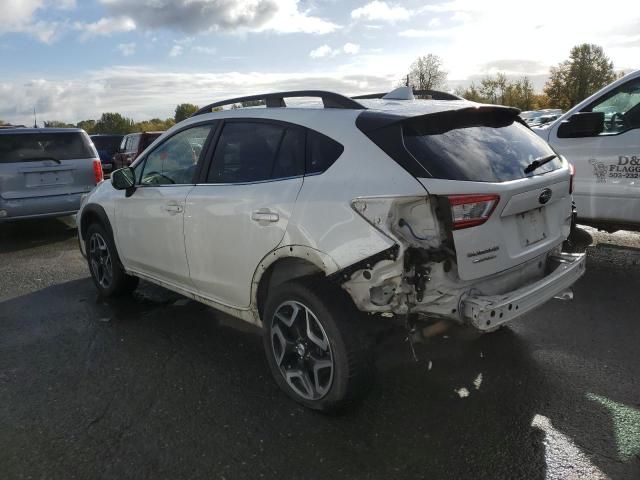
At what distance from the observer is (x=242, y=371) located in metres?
3.67

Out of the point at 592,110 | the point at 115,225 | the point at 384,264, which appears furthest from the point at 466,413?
the point at 592,110

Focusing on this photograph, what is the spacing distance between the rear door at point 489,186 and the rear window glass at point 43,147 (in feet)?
23.8

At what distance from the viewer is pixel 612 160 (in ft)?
17.4

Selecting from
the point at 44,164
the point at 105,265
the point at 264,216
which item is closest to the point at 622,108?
the point at 264,216

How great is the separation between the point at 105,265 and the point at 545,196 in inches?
162

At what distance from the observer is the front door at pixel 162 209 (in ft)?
13.2

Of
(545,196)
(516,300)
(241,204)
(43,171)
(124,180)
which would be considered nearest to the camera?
(516,300)

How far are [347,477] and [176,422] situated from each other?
1.10 metres

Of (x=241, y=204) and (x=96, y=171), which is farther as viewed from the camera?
(x=96, y=171)

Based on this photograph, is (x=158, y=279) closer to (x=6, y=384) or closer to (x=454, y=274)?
(x=6, y=384)

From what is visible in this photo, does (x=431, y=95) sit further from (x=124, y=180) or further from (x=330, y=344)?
(x=124, y=180)

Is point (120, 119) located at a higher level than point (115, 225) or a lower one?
higher

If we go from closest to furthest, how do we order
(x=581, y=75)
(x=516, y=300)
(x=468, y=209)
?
(x=468, y=209) → (x=516, y=300) → (x=581, y=75)

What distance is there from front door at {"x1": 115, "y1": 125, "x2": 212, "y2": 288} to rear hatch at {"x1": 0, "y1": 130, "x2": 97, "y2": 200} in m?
4.26
